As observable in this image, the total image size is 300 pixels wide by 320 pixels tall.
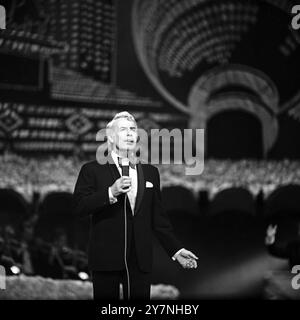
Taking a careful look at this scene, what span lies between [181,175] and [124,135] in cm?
180

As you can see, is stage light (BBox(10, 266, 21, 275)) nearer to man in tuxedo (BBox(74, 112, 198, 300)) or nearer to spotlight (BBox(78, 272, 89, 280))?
spotlight (BBox(78, 272, 89, 280))

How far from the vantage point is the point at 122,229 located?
215 centimetres

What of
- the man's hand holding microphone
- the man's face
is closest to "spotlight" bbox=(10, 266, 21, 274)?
the man's face

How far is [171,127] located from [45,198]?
45.7 inches

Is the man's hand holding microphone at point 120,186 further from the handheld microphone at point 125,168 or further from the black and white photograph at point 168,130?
the black and white photograph at point 168,130

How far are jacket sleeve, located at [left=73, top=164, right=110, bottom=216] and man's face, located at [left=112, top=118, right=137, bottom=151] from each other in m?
0.18

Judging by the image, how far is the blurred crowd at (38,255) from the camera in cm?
387

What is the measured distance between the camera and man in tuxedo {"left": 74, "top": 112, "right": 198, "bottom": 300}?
2117 mm

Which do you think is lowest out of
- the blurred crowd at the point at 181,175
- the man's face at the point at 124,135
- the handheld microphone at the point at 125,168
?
the handheld microphone at the point at 125,168

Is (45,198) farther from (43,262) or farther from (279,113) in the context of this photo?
(279,113)

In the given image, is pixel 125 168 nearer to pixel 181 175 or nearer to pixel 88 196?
pixel 88 196

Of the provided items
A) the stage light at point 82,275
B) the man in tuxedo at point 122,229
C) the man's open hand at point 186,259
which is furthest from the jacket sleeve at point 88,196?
the stage light at point 82,275

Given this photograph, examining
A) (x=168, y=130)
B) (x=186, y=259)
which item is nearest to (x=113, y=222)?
(x=186, y=259)
